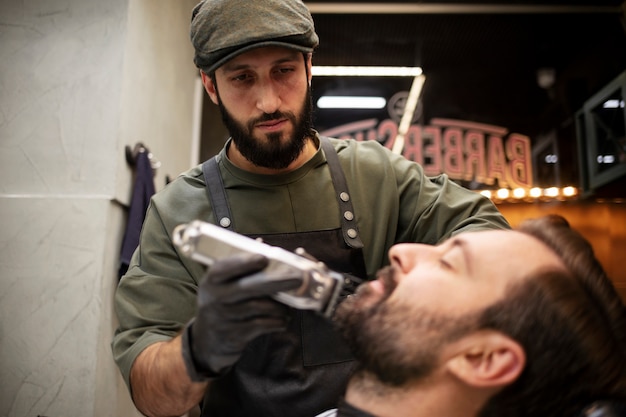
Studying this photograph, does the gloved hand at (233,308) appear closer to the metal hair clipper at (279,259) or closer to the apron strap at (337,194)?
the metal hair clipper at (279,259)

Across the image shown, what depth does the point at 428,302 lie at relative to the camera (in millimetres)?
1302

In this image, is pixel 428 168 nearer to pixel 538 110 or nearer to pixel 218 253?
pixel 538 110

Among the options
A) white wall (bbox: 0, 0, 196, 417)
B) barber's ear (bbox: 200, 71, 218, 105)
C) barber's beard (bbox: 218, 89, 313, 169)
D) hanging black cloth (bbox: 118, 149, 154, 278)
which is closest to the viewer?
barber's beard (bbox: 218, 89, 313, 169)

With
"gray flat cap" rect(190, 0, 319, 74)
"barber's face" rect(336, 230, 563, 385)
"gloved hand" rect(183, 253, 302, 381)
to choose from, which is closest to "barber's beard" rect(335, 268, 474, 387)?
"barber's face" rect(336, 230, 563, 385)

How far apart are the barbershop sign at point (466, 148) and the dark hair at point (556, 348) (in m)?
3.39

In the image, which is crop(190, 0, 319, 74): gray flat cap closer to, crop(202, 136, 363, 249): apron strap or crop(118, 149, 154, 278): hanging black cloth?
crop(202, 136, 363, 249): apron strap

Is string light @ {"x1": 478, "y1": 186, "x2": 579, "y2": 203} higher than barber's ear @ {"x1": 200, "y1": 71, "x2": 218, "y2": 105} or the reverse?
the reverse

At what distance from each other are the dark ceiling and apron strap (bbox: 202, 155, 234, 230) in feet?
9.05

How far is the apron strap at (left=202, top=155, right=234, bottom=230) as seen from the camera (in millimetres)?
1800

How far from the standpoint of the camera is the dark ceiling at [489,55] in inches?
175

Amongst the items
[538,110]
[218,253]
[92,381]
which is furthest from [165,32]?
[538,110]

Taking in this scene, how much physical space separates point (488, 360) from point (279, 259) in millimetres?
537

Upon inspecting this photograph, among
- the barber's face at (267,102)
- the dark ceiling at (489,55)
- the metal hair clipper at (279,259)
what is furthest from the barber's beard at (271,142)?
the dark ceiling at (489,55)

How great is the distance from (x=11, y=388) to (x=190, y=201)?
4.07 feet
